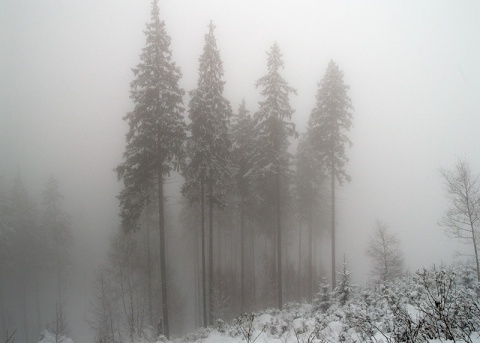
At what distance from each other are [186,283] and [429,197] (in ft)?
325

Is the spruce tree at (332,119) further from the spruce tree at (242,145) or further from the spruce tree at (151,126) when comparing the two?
the spruce tree at (151,126)

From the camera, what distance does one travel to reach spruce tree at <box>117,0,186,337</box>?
59.7 feet

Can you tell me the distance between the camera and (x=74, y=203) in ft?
421

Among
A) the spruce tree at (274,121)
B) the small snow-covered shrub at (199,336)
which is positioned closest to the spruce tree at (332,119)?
the spruce tree at (274,121)

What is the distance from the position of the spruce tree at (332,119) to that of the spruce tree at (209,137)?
8.00 metres

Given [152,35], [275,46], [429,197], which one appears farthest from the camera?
[429,197]

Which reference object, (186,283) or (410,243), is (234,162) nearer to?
(186,283)

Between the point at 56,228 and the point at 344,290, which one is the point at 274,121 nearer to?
the point at 344,290

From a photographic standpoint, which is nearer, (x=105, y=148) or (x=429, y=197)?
(x=429, y=197)

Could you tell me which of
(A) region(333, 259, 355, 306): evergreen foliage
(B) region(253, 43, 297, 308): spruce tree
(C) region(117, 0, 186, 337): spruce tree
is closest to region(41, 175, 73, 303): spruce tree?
(C) region(117, 0, 186, 337): spruce tree

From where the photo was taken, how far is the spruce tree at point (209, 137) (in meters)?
19.6

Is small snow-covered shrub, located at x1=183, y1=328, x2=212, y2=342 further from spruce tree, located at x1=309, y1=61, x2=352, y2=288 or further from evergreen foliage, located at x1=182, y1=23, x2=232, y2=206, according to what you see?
spruce tree, located at x1=309, y1=61, x2=352, y2=288

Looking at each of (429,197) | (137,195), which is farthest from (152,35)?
(429,197)

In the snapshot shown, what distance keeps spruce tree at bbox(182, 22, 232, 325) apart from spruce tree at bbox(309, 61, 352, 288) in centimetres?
800
